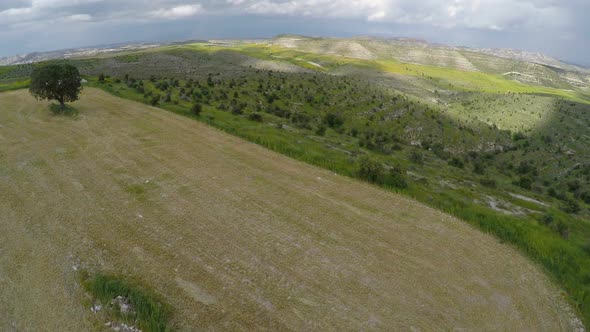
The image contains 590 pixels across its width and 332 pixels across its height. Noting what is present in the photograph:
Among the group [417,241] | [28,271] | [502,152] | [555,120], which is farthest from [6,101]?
[555,120]

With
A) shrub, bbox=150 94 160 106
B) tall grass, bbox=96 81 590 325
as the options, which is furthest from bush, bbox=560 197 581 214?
shrub, bbox=150 94 160 106

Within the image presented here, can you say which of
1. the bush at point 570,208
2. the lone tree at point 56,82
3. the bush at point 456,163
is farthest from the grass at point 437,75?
the lone tree at point 56,82

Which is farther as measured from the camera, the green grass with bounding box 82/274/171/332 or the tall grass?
the tall grass

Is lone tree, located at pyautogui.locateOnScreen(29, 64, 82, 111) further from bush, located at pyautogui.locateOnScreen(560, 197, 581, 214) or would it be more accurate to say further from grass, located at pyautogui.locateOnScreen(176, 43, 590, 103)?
grass, located at pyautogui.locateOnScreen(176, 43, 590, 103)

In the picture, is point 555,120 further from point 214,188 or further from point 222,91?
point 214,188

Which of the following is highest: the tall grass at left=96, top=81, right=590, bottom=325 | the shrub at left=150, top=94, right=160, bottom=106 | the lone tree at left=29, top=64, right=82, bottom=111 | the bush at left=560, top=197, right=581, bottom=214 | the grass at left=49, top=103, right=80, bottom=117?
the lone tree at left=29, top=64, right=82, bottom=111

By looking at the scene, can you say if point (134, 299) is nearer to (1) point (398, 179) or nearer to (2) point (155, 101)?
(1) point (398, 179)
